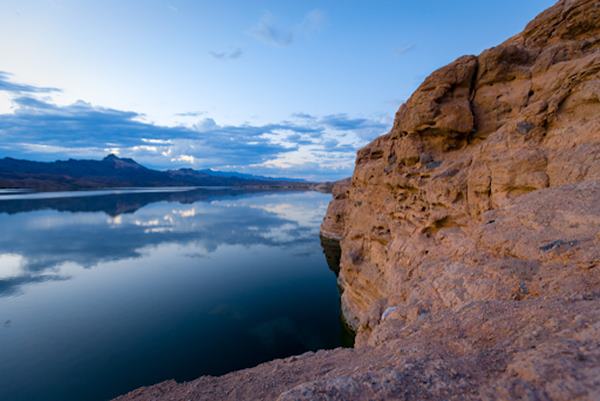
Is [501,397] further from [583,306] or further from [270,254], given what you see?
[270,254]

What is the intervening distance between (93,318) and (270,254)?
1973 centimetres

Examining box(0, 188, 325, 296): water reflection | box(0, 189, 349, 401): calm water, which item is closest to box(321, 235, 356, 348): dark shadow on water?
box(0, 189, 349, 401): calm water

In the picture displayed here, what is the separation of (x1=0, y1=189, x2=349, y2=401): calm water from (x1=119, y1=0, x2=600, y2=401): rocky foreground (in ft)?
20.2

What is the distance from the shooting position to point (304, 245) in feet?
138

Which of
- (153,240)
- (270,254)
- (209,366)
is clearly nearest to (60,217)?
(153,240)

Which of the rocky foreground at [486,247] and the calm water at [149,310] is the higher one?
the rocky foreground at [486,247]

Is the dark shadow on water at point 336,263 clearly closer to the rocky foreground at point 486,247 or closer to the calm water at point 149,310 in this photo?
the calm water at point 149,310

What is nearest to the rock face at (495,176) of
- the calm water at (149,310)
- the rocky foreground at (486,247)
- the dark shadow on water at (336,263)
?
the rocky foreground at (486,247)

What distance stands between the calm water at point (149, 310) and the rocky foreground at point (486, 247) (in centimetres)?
615

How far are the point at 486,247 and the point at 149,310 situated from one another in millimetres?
22320

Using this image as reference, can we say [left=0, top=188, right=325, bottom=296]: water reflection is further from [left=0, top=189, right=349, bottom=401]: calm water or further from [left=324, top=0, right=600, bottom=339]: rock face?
[left=324, top=0, right=600, bottom=339]: rock face

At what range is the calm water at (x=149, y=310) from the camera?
598 inches

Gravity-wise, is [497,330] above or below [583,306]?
below

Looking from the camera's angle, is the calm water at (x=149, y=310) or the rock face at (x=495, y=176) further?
the calm water at (x=149, y=310)
